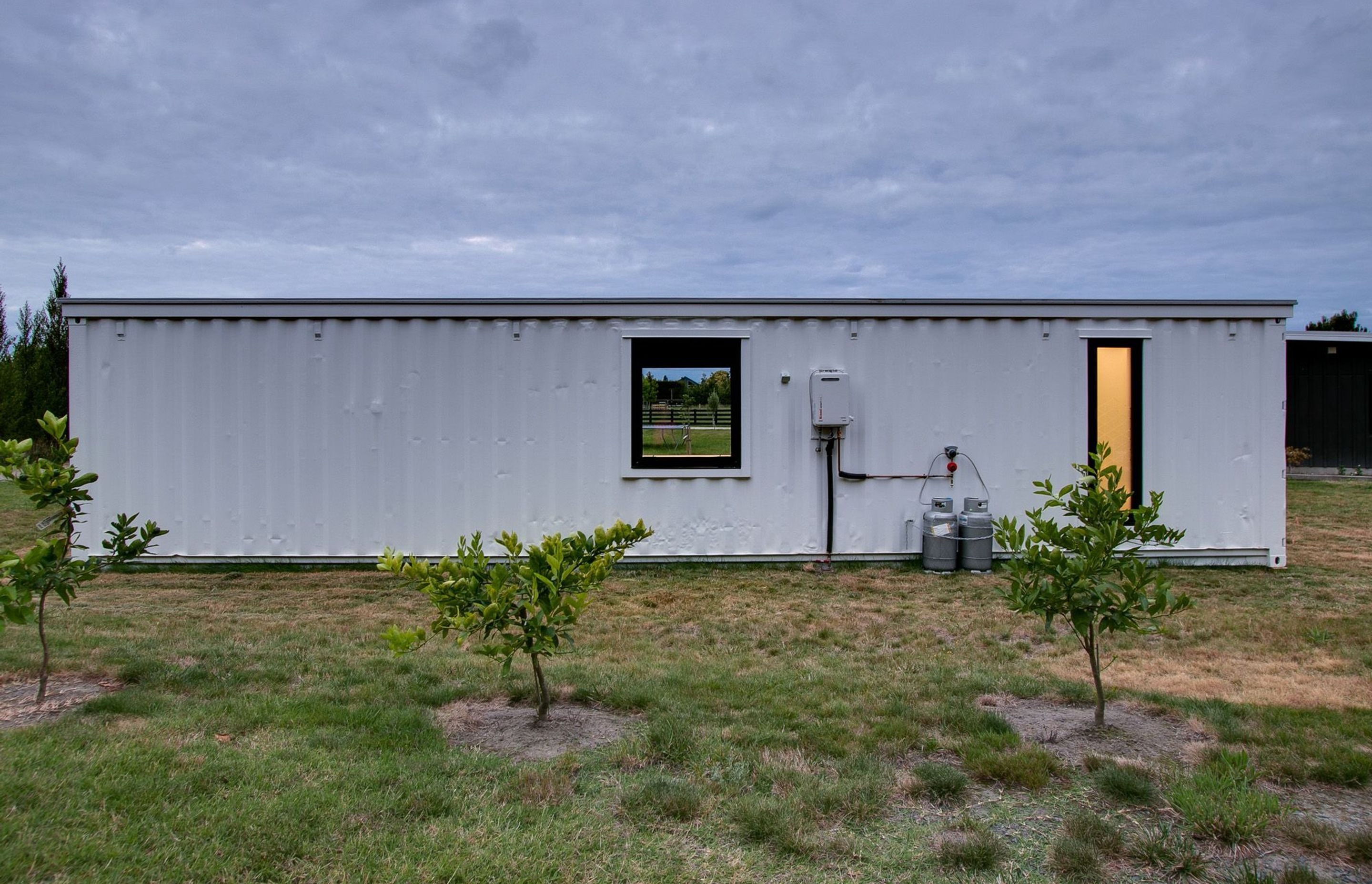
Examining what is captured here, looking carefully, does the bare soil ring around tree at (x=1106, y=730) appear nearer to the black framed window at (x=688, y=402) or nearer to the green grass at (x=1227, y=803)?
the green grass at (x=1227, y=803)

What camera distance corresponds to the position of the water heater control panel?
23.8ft

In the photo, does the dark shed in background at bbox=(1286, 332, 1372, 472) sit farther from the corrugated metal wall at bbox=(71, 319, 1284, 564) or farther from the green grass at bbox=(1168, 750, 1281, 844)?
the green grass at bbox=(1168, 750, 1281, 844)

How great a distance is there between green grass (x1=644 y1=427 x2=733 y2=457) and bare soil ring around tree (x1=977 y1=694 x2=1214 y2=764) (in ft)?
13.6

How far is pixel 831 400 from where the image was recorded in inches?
286

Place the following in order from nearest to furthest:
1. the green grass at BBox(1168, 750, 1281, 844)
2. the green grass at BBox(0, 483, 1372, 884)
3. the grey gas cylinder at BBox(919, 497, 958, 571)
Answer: the green grass at BBox(0, 483, 1372, 884) < the green grass at BBox(1168, 750, 1281, 844) < the grey gas cylinder at BBox(919, 497, 958, 571)

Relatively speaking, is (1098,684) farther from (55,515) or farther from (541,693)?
(55,515)

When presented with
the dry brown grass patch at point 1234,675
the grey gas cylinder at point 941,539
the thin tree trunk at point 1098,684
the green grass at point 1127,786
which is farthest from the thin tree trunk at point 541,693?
the grey gas cylinder at point 941,539

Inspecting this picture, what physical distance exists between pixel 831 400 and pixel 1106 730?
439 centimetres

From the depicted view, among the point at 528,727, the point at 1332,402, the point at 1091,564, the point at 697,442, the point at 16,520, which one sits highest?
the point at 1332,402

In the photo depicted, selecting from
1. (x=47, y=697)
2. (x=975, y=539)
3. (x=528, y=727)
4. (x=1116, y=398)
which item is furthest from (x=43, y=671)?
(x=1116, y=398)

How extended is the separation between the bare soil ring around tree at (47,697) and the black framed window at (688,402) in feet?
14.9

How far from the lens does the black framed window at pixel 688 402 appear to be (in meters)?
7.46

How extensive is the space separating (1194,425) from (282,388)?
8.80m

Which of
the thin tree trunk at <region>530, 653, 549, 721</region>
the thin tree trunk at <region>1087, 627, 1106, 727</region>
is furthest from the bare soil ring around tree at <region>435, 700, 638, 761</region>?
the thin tree trunk at <region>1087, 627, 1106, 727</region>
